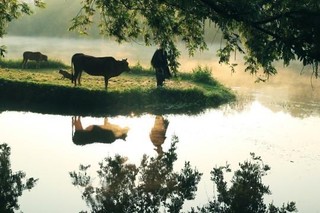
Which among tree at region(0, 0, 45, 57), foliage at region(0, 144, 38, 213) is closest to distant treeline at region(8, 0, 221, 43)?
tree at region(0, 0, 45, 57)

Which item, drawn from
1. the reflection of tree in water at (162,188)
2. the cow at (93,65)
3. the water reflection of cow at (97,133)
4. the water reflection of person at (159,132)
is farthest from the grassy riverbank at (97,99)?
the reflection of tree in water at (162,188)

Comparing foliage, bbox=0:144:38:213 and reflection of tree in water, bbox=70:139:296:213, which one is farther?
reflection of tree in water, bbox=70:139:296:213

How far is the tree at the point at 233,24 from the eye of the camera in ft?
36.3

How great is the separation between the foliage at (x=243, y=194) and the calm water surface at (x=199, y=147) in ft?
1.05

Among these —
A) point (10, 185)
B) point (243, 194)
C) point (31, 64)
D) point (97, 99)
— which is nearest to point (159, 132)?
point (97, 99)

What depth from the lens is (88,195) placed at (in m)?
11.8

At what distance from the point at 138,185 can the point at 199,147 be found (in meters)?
5.33

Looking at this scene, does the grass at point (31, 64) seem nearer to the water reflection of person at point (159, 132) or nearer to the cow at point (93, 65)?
the cow at point (93, 65)

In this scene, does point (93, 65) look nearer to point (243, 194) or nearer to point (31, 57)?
point (31, 57)

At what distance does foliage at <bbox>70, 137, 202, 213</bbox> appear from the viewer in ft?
36.5

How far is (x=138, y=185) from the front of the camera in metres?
12.2

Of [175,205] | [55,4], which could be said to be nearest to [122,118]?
[175,205]

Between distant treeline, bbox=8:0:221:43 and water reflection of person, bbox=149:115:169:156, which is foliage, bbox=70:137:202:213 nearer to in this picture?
water reflection of person, bbox=149:115:169:156

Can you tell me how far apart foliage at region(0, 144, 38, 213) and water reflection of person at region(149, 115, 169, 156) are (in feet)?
16.0
